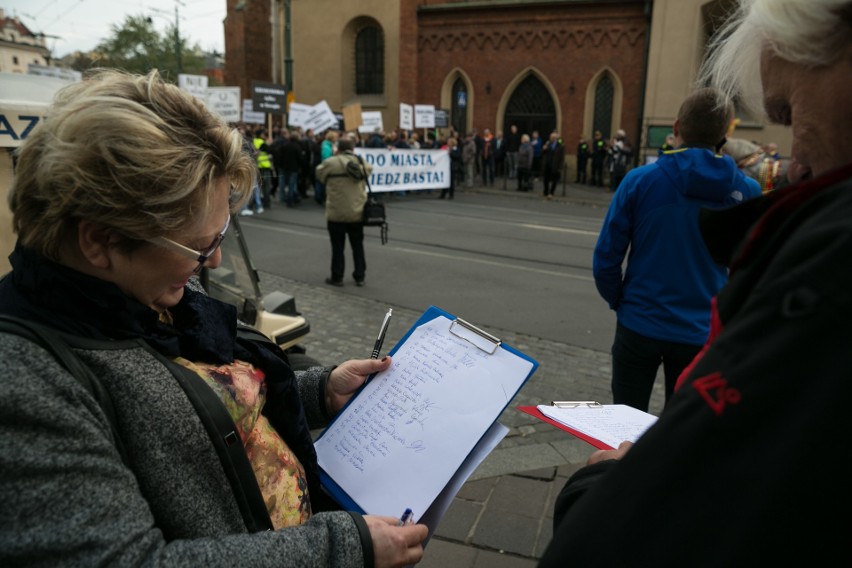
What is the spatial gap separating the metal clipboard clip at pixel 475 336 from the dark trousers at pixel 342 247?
631 centimetres

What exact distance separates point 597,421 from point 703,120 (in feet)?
6.04

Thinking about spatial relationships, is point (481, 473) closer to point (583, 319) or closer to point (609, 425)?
point (609, 425)

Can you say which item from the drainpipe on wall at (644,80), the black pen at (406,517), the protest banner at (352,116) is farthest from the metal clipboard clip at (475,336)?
the drainpipe on wall at (644,80)

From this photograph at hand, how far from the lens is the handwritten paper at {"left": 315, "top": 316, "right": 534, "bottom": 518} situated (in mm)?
1491

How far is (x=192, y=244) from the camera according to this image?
1300mm

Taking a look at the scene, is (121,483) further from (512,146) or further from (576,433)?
(512,146)

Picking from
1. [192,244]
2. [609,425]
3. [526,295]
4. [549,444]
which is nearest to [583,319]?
[526,295]

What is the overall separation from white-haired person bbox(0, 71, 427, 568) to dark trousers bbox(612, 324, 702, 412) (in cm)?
197

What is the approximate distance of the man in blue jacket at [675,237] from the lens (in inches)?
111

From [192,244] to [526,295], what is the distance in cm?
653

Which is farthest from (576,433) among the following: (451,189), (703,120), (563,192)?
(563,192)

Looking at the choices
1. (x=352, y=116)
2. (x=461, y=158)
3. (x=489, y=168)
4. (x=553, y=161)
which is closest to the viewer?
(x=352, y=116)

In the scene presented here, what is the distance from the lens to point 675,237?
2871 mm

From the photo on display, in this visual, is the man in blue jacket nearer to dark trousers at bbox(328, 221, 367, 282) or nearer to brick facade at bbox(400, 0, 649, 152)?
dark trousers at bbox(328, 221, 367, 282)
